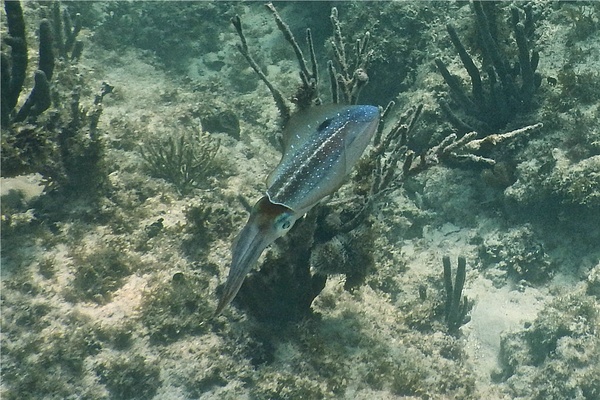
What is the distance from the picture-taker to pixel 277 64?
9.42 m

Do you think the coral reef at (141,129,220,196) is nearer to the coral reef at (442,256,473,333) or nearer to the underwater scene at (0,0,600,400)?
the underwater scene at (0,0,600,400)

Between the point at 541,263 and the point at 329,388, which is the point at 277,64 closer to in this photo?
the point at 541,263

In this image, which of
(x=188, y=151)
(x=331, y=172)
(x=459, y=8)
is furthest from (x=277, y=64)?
(x=331, y=172)

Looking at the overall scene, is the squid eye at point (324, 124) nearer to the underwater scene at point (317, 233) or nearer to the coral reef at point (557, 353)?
the underwater scene at point (317, 233)

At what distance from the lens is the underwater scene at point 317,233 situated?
11.1 ft

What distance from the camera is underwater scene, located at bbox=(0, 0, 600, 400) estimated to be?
11.1ft

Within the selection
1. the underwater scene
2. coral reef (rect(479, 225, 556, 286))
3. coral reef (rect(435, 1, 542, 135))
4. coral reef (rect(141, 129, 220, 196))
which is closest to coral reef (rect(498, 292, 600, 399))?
the underwater scene

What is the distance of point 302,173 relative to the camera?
2098mm

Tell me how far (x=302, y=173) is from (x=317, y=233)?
186cm

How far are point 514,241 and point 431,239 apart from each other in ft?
3.20

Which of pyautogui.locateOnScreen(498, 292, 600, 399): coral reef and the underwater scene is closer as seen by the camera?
the underwater scene

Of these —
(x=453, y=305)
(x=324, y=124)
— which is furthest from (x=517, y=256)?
(x=324, y=124)

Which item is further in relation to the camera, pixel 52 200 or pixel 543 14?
pixel 543 14

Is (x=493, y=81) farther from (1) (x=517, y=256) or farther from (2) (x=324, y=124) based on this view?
(2) (x=324, y=124)
